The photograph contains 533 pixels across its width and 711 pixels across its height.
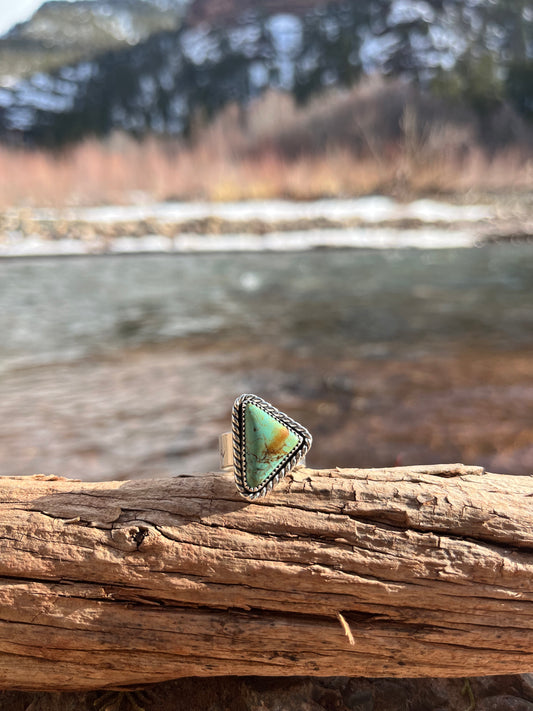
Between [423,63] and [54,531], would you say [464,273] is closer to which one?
[54,531]

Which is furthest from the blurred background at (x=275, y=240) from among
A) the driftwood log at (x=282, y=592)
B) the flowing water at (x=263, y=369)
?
the driftwood log at (x=282, y=592)

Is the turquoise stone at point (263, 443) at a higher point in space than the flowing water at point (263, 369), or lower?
higher

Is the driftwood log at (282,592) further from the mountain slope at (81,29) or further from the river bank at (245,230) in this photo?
the mountain slope at (81,29)

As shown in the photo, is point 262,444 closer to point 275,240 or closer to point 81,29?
point 275,240

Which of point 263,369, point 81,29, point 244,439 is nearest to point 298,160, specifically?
point 263,369

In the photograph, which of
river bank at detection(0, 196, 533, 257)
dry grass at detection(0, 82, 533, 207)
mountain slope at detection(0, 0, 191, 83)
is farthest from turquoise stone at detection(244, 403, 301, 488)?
mountain slope at detection(0, 0, 191, 83)
